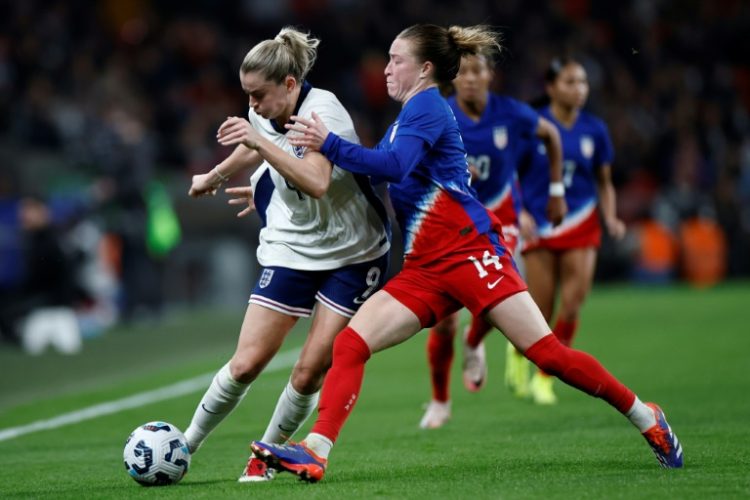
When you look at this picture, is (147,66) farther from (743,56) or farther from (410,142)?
(410,142)

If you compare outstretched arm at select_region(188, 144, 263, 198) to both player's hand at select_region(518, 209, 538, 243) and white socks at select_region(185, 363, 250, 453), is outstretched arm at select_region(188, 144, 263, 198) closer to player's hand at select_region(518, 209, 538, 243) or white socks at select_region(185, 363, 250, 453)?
white socks at select_region(185, 363, 250, 453)

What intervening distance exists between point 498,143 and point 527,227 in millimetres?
1072

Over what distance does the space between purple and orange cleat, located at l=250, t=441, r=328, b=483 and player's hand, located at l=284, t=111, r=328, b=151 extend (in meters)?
1.33

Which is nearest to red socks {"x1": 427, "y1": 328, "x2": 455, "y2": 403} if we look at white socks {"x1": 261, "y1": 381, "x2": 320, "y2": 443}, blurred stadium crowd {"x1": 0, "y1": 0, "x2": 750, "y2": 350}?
white socks {"x1": 261, "y1": 381, "x2": 320, "y2": 443}

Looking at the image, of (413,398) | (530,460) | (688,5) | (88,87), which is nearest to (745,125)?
(688,5)

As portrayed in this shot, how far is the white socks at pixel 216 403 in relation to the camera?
6535 millimetres

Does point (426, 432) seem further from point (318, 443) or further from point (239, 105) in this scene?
point (239, 105)

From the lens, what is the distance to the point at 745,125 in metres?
24.3

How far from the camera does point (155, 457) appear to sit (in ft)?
20.8

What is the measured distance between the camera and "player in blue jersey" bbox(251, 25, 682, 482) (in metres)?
6.13

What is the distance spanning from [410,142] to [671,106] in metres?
19.3

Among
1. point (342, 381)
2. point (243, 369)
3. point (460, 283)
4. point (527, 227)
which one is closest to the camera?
point (342, 381)

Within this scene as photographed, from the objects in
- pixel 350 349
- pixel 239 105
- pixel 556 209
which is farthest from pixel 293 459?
pixel 239 105

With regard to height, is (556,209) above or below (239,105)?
above
